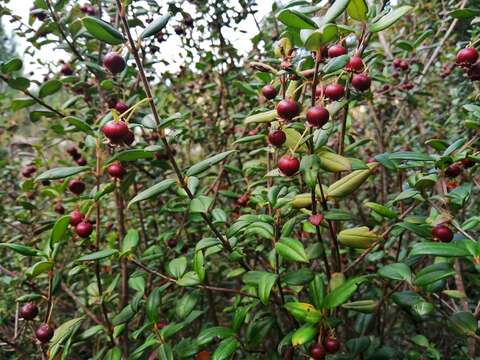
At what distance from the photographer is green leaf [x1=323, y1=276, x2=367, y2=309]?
1.07 metres

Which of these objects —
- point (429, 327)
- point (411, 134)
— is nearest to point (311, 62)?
point (429, 327)

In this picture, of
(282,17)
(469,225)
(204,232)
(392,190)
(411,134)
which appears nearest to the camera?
(282,17)

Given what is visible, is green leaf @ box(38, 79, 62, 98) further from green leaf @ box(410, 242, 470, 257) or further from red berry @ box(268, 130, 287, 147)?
green leaf @ box(410, 242, 470, 257)

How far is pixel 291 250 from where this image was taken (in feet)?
3.55

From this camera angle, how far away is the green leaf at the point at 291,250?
1.05 meters

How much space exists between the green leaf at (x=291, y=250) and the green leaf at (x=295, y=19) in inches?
21.6

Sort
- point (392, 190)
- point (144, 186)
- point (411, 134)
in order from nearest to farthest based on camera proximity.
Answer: point (144, 186) < point (392, 190) < point (411, 134)

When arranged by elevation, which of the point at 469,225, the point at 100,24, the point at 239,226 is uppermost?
the point at 100,24

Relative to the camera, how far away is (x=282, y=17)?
907 millimetres

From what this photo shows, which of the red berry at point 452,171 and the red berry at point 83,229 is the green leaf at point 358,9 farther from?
the red berry at point 83,229

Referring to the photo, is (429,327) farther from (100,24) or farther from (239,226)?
(100,24)

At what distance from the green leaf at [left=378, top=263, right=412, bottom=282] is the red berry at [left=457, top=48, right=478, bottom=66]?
2.01ft

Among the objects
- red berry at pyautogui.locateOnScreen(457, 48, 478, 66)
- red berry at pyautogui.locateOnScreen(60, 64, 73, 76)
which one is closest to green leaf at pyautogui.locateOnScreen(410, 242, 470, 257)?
red berry at pyautogui.locateOnScreen(457, 48, 478, 66)

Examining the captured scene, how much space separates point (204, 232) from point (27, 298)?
0.96 meters
